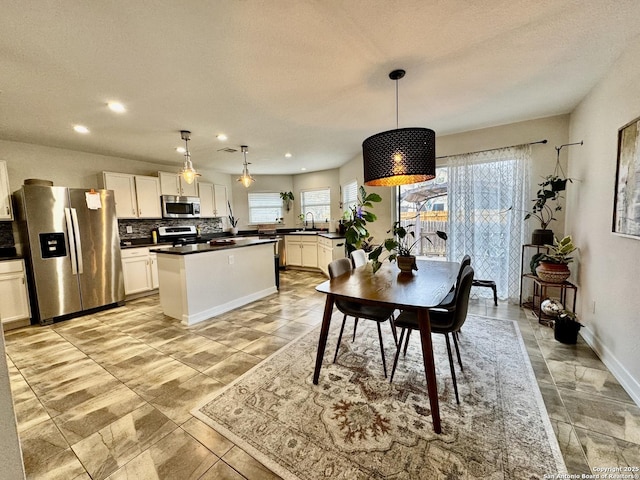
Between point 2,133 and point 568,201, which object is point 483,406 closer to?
point 568,201

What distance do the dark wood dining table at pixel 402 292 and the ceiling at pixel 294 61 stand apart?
66.4 inches

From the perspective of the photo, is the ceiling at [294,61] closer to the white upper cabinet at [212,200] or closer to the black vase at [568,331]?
the black vase at [568,331]

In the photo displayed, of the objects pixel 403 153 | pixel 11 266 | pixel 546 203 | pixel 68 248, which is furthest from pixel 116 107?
pixel 546 203

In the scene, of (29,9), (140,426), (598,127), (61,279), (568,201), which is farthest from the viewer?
(61,279)

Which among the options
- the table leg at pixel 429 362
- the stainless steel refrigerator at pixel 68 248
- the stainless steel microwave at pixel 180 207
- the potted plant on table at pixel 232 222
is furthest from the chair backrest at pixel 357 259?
the potted plant on table at pixel 232 222

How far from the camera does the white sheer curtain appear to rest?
3.43 meters

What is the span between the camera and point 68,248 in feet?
11.4

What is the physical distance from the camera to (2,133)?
127 inches

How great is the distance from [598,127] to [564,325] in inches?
74.1

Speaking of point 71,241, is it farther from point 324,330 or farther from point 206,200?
point 324,330

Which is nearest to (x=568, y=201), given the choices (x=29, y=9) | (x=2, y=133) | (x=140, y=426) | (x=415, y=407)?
(x=415, y=407)

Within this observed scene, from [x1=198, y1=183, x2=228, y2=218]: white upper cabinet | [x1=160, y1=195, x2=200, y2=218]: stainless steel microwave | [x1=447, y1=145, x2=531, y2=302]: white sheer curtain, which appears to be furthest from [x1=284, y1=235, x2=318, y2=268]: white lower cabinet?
[x1=447, y1=145, x2=531, y2=302]: white sheer curtain

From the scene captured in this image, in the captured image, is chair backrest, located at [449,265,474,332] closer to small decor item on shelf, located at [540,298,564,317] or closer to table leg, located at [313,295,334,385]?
table leg, located at [313,295,334,385]

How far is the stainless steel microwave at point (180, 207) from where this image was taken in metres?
4.92
